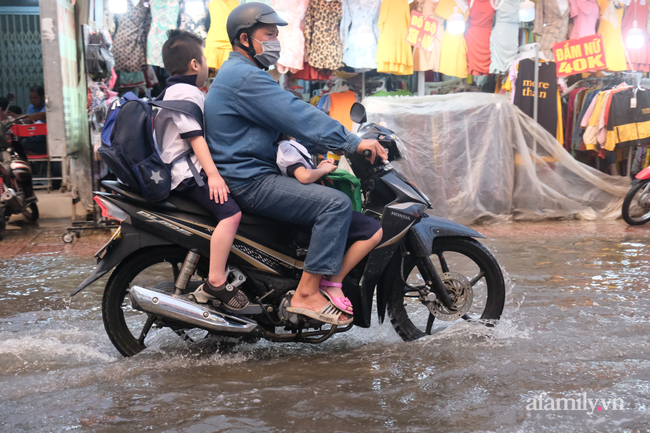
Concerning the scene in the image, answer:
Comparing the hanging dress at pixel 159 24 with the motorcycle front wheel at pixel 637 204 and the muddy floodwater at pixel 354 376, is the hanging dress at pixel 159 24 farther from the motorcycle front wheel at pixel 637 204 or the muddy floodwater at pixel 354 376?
the motorcycle front wheel at pixel 637 204

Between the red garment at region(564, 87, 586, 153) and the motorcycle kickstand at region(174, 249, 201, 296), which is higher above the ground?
the red garment at region(564, 87, 586, 153)

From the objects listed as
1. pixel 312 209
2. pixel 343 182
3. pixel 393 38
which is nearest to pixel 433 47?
pixel 393 38

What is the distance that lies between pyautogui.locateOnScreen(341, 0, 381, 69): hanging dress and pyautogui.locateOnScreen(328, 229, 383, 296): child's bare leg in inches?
223

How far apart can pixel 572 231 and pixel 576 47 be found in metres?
3.21

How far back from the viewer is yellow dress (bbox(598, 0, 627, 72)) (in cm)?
910

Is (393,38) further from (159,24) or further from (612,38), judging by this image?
(612,38)

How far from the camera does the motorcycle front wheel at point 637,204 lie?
7312 millimetres

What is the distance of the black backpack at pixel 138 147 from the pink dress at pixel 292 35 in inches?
205

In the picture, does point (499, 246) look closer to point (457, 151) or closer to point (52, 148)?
point (457, 151)

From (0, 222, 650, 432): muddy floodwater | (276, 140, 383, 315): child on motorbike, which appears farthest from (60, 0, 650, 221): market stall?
(276, 140, 383, 315): child on motorbike

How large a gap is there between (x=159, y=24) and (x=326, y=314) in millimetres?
5946

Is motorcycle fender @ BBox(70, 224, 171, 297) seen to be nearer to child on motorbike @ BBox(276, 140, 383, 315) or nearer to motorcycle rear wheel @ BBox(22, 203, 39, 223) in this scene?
child on motorbike @ BBox(276, 140, 383, 315)

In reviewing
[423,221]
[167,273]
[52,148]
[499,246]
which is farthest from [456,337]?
[52,148]

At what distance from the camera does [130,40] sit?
7.69 m
